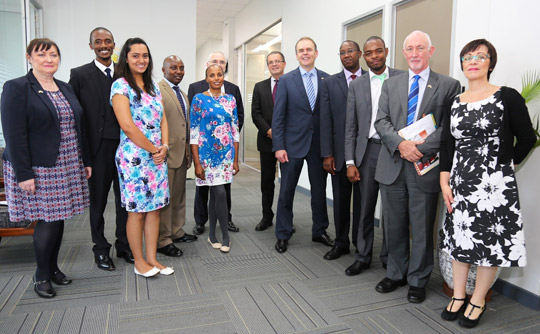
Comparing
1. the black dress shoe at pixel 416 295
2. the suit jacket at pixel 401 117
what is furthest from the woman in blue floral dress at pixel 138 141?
the black dress shoe at pixel 416 295

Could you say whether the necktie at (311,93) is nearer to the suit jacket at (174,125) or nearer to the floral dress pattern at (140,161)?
the suit jacket at (174,125)

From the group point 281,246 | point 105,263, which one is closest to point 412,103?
point 281,246

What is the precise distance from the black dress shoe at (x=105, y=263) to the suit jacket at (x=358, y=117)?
67.3 inches

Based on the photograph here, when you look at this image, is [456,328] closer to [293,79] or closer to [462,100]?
[462,100]

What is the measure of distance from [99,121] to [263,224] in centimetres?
174

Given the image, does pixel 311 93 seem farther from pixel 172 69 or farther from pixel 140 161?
pixel 140 161

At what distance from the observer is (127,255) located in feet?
8.96

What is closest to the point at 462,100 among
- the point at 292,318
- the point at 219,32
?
the point at 292,318

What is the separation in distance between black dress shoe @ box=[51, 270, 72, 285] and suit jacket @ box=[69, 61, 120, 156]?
76 centimetres

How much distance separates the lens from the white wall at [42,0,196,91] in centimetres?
541

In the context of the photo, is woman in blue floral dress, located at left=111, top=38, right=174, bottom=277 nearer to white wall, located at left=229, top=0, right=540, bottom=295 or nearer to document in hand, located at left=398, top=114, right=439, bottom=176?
document in hand, located at left=398, top=114, right=439, bottom=176

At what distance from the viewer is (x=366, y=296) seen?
225 centimetres

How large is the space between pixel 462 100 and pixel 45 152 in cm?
216

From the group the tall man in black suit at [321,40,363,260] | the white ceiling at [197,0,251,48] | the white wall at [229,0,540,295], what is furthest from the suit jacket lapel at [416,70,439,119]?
the white ceiling at [197,0,251,48]
